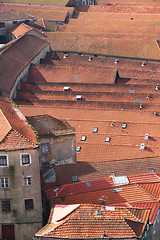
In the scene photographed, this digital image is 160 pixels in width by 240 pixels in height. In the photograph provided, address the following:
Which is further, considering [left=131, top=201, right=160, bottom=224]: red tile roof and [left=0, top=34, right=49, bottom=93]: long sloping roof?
[left=0, top=34, right=49, bottom=93]: long sloping roof

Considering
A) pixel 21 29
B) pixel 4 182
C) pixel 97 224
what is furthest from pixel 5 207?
pixel 21 29

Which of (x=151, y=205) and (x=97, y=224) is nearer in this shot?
(x=97, y=224)

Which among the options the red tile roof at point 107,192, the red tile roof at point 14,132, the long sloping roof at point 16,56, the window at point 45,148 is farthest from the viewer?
the long sloping roof at point 16,56

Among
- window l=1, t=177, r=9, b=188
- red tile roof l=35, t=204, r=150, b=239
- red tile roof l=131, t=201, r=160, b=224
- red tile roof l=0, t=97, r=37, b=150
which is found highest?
red tile roof l=0, t=97, r=37, b=150

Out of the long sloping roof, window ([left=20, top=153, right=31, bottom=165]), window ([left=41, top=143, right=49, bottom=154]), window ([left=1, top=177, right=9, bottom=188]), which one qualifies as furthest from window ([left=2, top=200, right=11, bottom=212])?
the long sloping roof

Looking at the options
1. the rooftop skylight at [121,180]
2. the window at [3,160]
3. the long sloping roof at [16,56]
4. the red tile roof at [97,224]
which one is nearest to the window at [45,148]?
the rooftop skylight at [121,180]

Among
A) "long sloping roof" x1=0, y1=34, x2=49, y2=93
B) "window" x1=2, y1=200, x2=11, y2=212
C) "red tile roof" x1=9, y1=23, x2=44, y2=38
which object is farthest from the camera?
"red tile roof" x1=9, y1=23, x2=44, y2=38

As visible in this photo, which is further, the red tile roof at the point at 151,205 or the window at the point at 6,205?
the red tile roof at the point at 151,205

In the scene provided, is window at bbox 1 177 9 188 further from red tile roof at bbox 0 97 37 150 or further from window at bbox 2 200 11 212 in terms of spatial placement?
red tile roof at bbox 0 97 37 150

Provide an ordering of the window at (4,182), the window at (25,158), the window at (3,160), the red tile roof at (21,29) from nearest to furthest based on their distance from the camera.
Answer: the window at (3,160) < the window at (25,158) < the window at (4,182) < the red tile roof at (21,29)

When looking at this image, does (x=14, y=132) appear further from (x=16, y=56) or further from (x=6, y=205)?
(x=16, y=56)

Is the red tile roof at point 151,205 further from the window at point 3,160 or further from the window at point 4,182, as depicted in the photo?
the window at point 3,160

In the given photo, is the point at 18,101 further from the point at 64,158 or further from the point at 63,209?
the point at 63,209

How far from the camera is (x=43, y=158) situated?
308ft
